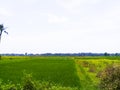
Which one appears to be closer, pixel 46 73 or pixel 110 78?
pixel 110 78

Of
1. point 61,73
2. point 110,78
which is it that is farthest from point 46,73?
point 110,78

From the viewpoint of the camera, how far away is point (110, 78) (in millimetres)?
15422

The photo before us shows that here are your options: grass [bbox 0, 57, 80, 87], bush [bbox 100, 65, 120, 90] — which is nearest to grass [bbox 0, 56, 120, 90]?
grass [bbox 0, 57, 80, 87]

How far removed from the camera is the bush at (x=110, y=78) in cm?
1508

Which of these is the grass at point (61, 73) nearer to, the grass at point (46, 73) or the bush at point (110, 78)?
the grass at point (46, 73)

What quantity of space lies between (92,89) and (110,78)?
9.67 meters

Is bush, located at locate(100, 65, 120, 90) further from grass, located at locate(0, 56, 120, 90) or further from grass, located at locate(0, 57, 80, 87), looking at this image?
grass, located at locate(0, 57, 80, 87)

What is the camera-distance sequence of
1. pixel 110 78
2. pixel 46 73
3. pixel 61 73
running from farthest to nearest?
pixel 46 73, pixel 61 73, pixel 110 78

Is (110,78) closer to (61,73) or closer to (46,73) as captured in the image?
(61,73)

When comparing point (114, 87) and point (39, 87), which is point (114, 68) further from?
point (39, 87)

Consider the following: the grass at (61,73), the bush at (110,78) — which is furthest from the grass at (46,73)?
the bush at (110,78)

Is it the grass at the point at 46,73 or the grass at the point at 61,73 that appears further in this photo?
the grass at the point at 46,73

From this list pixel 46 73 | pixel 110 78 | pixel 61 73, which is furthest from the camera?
pixel 46 73

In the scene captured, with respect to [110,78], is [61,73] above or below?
below
